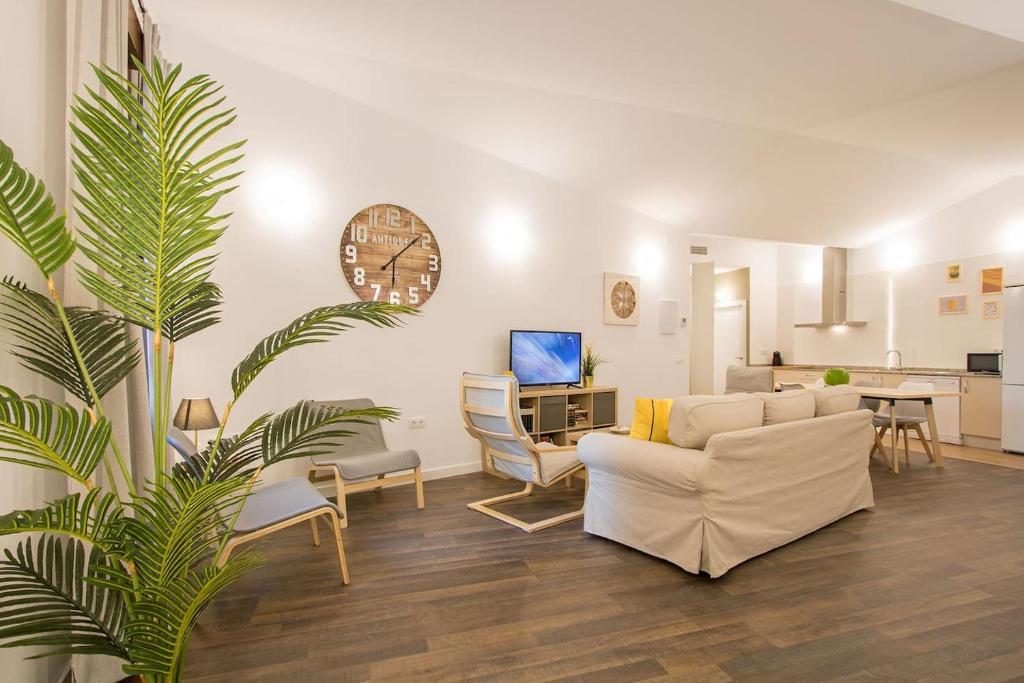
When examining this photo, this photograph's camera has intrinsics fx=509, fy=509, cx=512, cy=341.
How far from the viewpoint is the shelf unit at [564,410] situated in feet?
16.1

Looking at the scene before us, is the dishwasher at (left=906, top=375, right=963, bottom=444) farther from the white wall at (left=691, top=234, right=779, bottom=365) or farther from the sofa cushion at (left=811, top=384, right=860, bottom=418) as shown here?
the sofa cushion at (left=811, top=384, right=860, bottom=418)

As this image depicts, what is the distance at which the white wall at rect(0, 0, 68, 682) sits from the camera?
1443mm

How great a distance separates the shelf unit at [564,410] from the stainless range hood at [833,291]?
451cm

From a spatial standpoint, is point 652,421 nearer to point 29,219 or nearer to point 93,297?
point 93,297

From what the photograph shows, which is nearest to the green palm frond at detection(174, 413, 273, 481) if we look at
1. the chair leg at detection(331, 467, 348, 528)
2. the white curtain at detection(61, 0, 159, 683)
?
the white curtain at detection(61, 0, 159, 683)

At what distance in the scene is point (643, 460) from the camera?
2.80 m

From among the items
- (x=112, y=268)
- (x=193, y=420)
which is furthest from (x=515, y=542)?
(x=112, y=268)

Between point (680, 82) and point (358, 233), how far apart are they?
281 cm

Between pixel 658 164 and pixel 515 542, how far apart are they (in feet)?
13.6

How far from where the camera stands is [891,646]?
2008 millimetres

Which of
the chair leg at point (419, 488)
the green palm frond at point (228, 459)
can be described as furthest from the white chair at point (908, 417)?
the green palm frond at point (228, 459)

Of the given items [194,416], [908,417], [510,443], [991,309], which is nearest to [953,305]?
[991,309]

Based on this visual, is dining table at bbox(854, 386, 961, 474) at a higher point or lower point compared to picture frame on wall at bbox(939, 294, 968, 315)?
lower

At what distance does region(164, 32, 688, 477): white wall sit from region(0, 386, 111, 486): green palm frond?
2581mm
